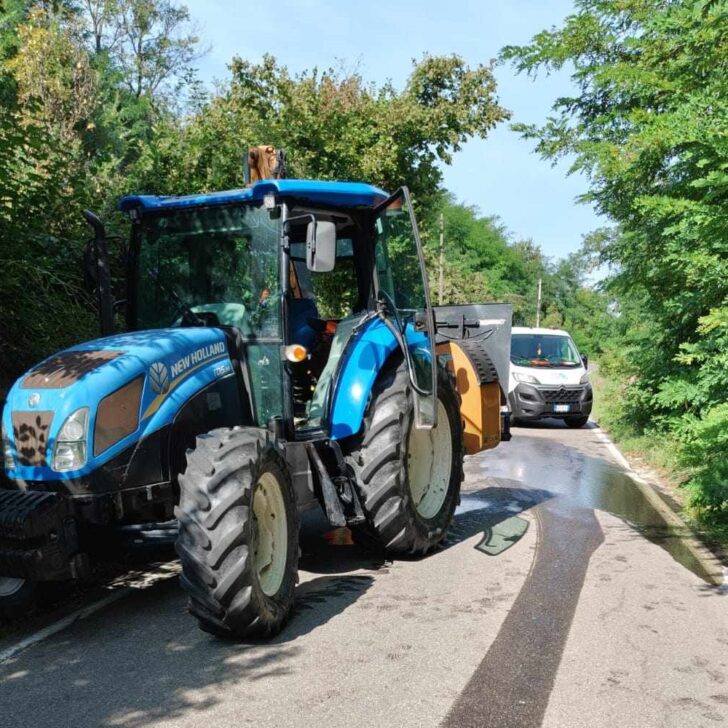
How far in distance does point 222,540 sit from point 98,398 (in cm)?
105

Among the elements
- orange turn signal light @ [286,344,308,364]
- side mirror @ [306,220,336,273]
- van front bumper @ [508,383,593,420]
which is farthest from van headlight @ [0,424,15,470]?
van front bumper @ [508,383,593,420]

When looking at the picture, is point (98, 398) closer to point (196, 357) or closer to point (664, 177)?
point (196, 357)

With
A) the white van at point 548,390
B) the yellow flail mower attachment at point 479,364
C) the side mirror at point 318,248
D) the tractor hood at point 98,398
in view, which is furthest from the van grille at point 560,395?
the tractor hood at point 98,398

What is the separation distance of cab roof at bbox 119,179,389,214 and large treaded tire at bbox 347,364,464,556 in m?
1.36

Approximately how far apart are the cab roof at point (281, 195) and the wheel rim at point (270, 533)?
194 cm

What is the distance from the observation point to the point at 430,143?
19.2 m

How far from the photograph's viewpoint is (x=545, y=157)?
445 inches

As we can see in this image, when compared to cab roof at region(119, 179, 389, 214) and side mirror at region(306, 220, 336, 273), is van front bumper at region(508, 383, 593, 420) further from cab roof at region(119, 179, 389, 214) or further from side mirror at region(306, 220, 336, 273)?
side mirror at region(306, 220, 336, 273)

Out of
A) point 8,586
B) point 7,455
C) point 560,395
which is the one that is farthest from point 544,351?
point 8,586

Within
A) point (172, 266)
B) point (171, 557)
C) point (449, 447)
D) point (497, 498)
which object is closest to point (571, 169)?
point (497, 498)

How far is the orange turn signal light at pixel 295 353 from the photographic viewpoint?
554 cm

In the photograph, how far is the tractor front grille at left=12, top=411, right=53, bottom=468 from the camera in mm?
4605

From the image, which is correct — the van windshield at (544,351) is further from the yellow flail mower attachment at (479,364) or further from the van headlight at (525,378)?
the yellow flail mower attachment at (479,364)

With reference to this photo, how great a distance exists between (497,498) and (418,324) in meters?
3.49
